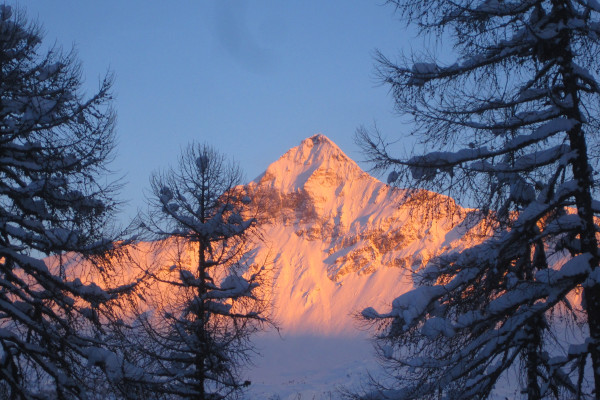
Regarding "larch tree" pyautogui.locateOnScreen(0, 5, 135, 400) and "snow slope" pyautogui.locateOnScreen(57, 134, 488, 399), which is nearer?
"larch tree" pyautogui.locateOnScreen(0, 5, 135, 400)

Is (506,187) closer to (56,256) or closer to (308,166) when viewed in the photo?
(56,256)

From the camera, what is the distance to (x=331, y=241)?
104m

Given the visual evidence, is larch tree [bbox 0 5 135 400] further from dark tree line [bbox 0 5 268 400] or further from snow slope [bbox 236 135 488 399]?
snow slope [bbox 236 135 488 399]

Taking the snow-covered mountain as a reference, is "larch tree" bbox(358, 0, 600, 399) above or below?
below

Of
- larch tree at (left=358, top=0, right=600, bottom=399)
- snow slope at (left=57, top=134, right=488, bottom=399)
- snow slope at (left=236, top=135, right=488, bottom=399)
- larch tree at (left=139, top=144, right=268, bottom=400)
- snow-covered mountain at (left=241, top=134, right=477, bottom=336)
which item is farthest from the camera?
snow-covered mountain at (left=241, top=134, right=477, bottom=336)

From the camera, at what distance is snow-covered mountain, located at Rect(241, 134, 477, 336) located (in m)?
76.0

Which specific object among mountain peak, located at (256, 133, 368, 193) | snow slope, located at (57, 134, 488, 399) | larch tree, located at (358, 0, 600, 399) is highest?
mountain peak, located at (256, 133, 368, 193)

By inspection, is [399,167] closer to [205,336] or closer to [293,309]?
[205,336]

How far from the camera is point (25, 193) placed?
570cm

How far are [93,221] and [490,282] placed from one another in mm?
4565

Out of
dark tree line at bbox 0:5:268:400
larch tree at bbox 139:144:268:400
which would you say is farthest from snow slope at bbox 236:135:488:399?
dark tree line at bbox 0:5:268:400

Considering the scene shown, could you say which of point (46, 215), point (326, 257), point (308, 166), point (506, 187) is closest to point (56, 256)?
point (46, 215)

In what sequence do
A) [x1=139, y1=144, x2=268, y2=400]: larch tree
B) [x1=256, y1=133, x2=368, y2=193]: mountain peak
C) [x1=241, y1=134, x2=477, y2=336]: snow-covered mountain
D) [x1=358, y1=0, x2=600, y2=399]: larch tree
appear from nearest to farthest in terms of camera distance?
[x1=358, y1=0, x2=600, y2=399]: larch tree
[x1=139, y1=144, x2=268, y2=400]: larch tree
[x1=241, y1=134, x2=477, y2=336]: snow-covered mountain
[x1=256, y1=133, x2=368, y2=193]: mountain peak

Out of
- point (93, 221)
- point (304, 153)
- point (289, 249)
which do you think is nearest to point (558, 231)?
point (93, 221)
